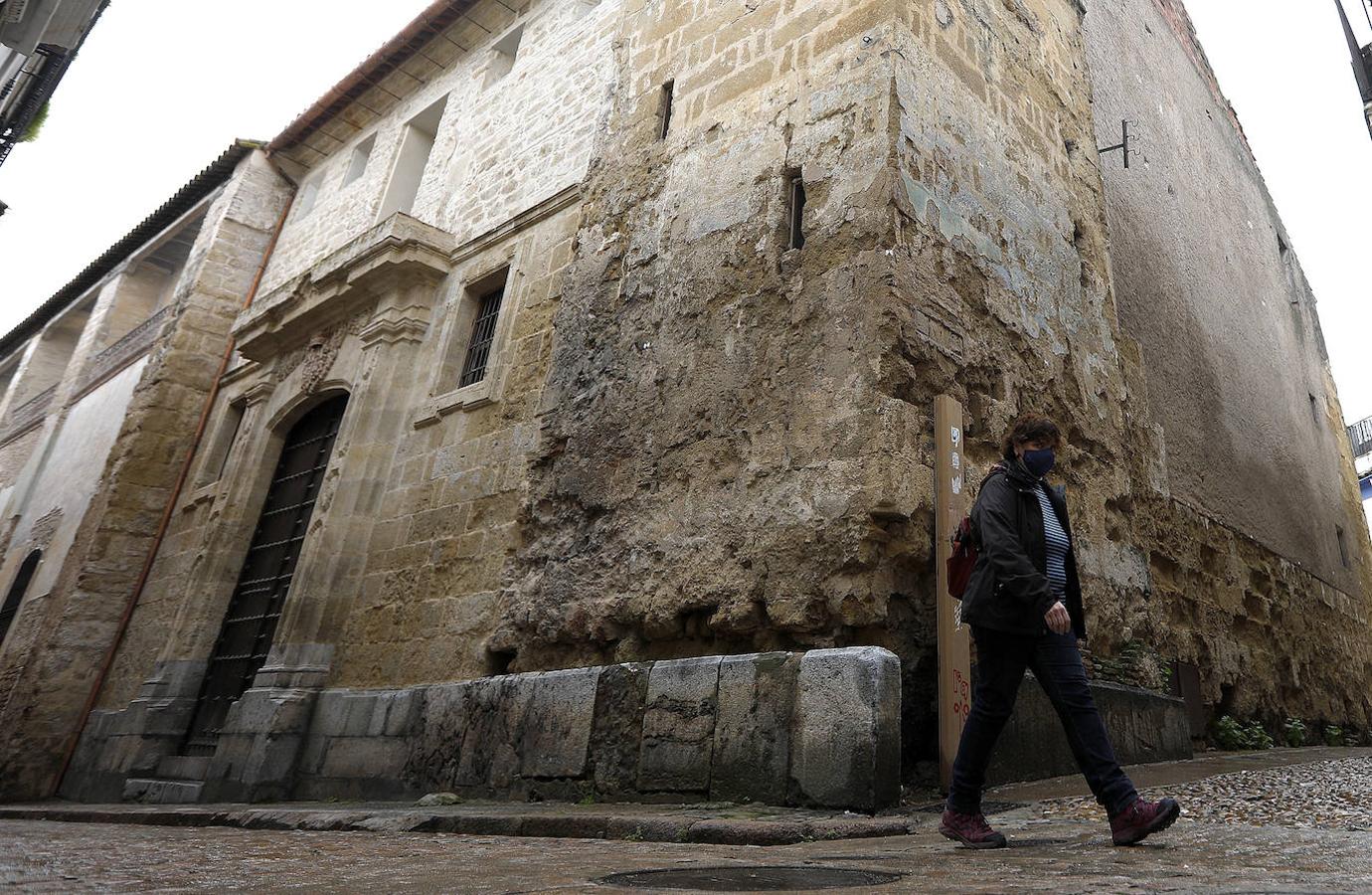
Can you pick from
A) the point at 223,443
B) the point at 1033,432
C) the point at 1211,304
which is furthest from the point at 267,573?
the point at 1211,304

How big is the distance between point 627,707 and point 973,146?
12.7 ft

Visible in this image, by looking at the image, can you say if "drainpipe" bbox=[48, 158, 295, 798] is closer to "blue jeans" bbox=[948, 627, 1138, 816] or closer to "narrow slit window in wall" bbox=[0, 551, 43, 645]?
"narrow slit window in wall" bbox=[0, 551, 43, 645]

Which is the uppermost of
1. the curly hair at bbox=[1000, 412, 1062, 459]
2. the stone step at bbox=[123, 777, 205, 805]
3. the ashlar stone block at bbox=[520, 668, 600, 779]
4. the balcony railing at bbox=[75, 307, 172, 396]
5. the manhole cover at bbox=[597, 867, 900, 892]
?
the balcony railing at bbox=[75, 307, 172, 396]

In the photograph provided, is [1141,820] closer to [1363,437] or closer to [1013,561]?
[1013,561]

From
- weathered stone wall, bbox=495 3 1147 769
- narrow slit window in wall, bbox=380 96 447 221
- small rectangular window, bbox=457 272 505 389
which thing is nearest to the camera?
weathered stone wall, bbox=495 3 1147 769

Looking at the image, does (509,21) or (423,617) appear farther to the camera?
(509,21)

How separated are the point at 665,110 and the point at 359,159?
6880mm

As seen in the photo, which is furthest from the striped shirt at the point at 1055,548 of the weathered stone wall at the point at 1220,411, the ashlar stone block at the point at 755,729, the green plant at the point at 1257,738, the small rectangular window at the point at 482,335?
the small rectangular window at the point at 482,335

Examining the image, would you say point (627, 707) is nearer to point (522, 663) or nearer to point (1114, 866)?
point (522, 663)

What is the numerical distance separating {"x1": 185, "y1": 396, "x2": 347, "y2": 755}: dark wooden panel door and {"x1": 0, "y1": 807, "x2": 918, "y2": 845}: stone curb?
3008mm

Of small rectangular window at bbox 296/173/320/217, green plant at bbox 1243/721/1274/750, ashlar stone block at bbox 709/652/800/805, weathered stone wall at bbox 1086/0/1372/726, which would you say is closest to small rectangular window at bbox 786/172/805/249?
ashlar stone block at bbox 709/652/800/805

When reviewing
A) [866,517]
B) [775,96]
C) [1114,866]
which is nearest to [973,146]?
[775,96]

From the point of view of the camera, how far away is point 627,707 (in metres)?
4.55

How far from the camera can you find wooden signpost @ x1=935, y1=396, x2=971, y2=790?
3945mm
